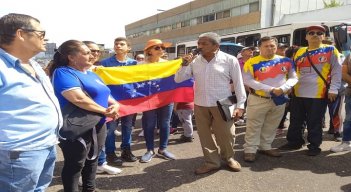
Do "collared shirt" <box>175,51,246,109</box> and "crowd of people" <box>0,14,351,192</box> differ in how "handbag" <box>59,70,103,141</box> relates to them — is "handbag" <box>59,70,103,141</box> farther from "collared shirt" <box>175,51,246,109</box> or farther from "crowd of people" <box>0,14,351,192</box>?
"collared shirt" <box>175,51,246,109</box>

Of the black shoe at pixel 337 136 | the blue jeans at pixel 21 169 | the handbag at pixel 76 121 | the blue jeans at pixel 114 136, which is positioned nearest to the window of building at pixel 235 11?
the black shoe at pixel 337 136

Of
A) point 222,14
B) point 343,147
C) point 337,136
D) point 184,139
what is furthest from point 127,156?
point 222,14

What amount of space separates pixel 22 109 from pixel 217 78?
2.60m

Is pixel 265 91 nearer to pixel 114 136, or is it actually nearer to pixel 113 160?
pixel 114 136

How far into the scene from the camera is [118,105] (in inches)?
140

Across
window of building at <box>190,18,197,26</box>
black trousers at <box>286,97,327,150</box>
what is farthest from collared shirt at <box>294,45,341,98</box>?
window of building at <box>190,18,197,26</box>

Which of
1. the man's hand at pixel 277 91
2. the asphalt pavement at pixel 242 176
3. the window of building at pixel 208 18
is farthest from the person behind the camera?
the window of building at pixel 208 18

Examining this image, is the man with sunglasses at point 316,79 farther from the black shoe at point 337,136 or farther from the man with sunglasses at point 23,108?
the man with sunglasses at point 23,108

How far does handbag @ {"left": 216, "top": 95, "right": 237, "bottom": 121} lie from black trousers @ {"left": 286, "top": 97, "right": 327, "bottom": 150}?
1567 millimetres

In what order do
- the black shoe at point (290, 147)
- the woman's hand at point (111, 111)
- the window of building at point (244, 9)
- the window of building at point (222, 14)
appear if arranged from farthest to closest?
1. the window of building at point (222, 14)
2. the window of building at point (244, 9)
3. the black shoe at point (290, 147)
4. the woman's hand at point (111, 111)

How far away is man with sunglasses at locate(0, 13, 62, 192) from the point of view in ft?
6.87

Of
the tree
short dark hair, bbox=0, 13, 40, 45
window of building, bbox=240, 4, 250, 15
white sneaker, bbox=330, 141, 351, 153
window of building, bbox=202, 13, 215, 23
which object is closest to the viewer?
short dark hair, bbox=0, 13, 40, 45

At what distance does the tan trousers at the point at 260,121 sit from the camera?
193 inches

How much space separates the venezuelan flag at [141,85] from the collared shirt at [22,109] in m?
2.63
